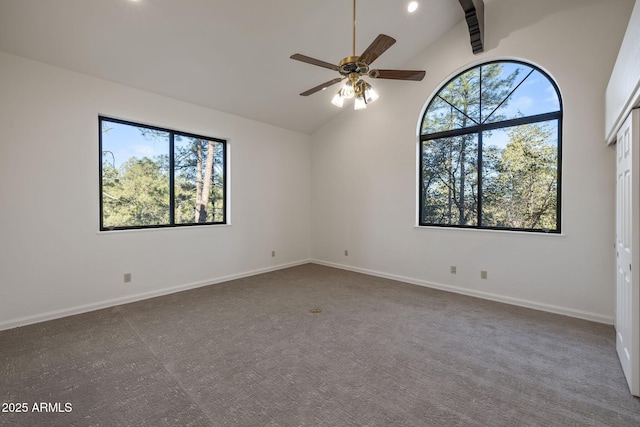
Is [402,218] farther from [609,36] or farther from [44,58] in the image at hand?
[44,58]

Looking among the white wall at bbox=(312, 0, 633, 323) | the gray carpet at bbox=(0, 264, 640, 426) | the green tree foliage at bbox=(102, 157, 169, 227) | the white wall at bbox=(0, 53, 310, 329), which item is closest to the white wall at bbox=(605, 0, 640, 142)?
the white wall at bbox=(312, 0, 633, 323)

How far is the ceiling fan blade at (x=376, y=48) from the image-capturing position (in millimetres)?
2195

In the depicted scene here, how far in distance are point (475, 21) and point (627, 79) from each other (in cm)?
228

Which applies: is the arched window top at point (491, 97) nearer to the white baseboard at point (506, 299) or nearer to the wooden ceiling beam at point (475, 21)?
the wooden ceiling beam at point (475, 21)

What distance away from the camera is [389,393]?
1.98 meters

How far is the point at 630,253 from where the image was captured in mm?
2045

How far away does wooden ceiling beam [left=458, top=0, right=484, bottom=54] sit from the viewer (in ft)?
11.6

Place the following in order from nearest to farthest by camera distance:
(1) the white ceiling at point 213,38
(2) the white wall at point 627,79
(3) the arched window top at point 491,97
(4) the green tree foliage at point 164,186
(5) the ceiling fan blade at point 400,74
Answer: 1. (2) the white wall at point 627,79
2. (5) the ceiling fan blade at point 400,74
3. (1) the white ceiling at point 213,38
4. (3) the arched window top at point 491,97
5. (4) the green tree foliage at point 164,186

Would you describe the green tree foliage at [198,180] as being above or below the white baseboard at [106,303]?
above

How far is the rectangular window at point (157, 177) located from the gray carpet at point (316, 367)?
Answer: 4.14ft

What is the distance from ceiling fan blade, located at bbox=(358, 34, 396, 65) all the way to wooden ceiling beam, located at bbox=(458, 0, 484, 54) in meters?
2.08

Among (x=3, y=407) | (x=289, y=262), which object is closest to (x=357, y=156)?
(x=289, y=262)

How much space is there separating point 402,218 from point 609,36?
3140 mm

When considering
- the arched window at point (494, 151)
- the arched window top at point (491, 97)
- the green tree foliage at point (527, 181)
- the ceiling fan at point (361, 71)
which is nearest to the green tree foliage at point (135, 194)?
the ceiling fan at point (361, 71)
